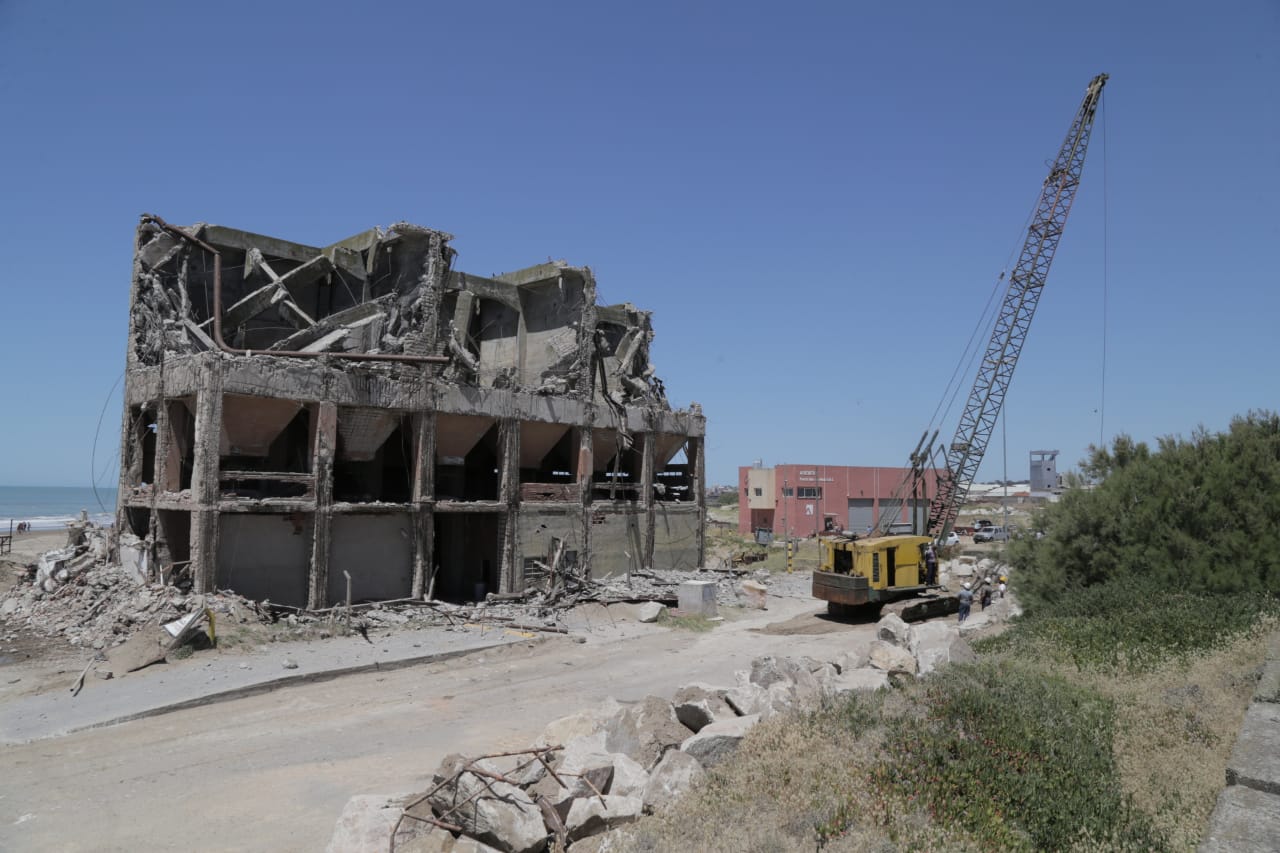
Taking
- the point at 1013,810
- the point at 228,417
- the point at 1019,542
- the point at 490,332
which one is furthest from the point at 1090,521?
the point at 490,332

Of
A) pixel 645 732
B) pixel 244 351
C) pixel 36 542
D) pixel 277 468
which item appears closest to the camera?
pixel 645 732

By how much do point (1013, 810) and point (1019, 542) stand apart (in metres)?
14.5

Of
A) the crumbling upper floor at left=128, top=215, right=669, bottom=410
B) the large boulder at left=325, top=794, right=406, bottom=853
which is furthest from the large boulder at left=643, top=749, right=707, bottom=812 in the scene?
the crumbling upper floor at left=128, top=215, right=669, bottom=410

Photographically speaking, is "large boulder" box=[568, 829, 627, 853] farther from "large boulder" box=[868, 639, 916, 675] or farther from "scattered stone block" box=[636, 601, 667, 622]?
"scattered stone block" box=[636, 601, 667, 622]

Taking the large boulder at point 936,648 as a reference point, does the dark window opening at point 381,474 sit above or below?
above

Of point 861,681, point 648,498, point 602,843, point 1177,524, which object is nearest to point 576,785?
point 602,843

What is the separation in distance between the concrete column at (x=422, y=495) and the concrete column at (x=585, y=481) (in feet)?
20.3

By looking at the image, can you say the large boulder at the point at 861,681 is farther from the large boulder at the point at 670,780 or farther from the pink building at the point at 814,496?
the pink building at the point at 814,496

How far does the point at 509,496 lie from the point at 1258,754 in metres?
22.7

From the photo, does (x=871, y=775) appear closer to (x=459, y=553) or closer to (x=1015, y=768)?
(x=1015, y=768)

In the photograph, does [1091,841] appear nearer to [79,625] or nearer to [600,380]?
[79,625]

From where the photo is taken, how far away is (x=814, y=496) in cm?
6219

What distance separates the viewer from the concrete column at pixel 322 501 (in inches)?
884

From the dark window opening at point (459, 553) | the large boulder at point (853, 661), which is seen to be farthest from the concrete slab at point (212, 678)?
the large boulder at point (853, 661)
